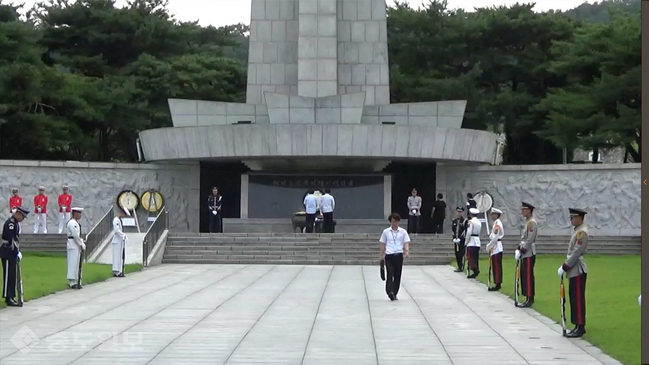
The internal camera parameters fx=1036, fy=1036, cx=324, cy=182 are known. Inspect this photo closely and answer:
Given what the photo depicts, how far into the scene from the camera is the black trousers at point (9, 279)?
14055 millimetres

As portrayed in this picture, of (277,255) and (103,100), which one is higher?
(103,100)

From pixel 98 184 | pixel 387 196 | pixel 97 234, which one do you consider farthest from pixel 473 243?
pixel 98 184

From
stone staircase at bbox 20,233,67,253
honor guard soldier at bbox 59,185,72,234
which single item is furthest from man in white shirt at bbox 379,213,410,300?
honor guard soldier at bbox 59,185,72,234

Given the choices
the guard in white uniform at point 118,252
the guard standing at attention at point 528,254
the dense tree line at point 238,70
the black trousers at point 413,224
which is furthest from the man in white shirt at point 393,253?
the dense tree line at point 238,70

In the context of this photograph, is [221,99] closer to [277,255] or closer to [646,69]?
[277,255]

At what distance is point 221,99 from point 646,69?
3912cm

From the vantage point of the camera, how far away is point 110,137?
4581 cm

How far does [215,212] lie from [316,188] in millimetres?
3998

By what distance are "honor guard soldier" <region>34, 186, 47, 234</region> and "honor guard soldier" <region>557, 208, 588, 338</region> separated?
21.9 meters

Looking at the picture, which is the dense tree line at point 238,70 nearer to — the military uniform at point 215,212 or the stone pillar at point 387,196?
the stone pillar at point 387,196

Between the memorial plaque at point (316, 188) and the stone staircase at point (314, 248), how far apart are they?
14.7ft

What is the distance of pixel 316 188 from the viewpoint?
33188 millimetres

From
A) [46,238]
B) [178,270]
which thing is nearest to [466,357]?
[178,270]

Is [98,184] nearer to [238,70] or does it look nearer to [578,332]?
[238,70]
